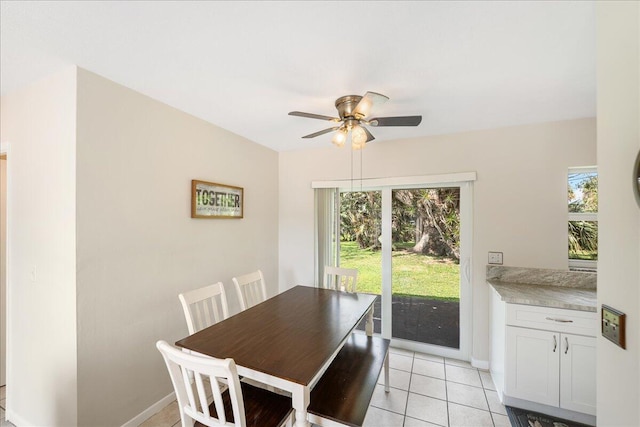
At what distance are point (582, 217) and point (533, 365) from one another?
145 centimetres

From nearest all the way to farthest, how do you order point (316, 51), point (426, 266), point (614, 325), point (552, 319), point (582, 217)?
point (614, 325) → point (316, 51) → point (552, 319) → point (582, 217) → point (426, 266)

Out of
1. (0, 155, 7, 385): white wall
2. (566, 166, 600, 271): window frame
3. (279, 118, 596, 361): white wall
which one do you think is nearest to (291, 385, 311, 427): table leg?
(279, 118, 596, 361): white wall

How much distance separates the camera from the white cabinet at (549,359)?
5.92 feet

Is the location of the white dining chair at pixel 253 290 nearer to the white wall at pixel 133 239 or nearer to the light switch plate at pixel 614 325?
the white wall at pixel 133 239

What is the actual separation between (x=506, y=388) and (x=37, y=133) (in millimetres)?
3819

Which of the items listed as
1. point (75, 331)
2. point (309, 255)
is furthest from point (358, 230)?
point (75, 331)

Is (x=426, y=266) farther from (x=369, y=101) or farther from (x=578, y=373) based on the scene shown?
(x=369, y=101)

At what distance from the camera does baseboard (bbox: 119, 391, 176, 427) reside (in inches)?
70.8

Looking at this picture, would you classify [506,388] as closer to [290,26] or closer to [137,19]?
[290,26]

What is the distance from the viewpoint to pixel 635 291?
2.50 feet

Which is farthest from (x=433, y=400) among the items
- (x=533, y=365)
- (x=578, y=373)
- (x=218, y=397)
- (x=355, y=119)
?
(x=355, y=119)

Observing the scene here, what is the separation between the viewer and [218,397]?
107 cm

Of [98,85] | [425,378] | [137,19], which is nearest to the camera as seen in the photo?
[137,19]

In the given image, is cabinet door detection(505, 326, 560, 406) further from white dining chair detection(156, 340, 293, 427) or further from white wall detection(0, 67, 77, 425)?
white wall detection(0, 67, 77, 425)
